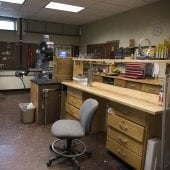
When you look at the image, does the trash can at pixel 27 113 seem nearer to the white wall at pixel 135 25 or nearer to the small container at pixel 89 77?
the small container at pixel 89 77

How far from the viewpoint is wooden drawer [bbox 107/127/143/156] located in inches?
80.9

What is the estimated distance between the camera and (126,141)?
7.26 feet

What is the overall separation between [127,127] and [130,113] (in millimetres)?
172

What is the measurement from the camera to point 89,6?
4.68 m

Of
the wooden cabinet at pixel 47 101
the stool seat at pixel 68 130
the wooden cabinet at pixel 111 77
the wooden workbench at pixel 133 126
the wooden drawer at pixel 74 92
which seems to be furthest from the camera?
the wooden cabinet at pixel 111 77

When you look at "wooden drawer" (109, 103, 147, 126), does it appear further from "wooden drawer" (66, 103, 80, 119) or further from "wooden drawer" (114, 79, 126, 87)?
"wooden drawer" (114, 79, 126, 87)

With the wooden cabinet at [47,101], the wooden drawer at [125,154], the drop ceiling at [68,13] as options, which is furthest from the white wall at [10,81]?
the wooden drawer at [125,154]

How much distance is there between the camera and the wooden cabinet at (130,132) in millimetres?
1985

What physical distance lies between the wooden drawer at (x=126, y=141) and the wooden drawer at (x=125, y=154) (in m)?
0.05

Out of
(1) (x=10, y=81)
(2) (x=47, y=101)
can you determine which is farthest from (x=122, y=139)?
(1) (x=10, y=81)

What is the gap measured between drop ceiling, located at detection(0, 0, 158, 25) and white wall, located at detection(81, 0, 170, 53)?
0.64ft

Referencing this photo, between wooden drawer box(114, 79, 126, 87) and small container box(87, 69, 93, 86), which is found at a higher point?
small container box(87, 69, 93, 86)

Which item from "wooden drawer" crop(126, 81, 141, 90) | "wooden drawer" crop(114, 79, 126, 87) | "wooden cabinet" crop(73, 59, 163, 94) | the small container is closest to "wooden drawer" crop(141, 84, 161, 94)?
"wooden cabinet" crop(73, 59, 163, 94)

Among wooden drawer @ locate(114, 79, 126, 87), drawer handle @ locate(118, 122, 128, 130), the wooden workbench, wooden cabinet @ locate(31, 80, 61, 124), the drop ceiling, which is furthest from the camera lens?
wooden drawer @ locate(114, 79, 126, 87)
